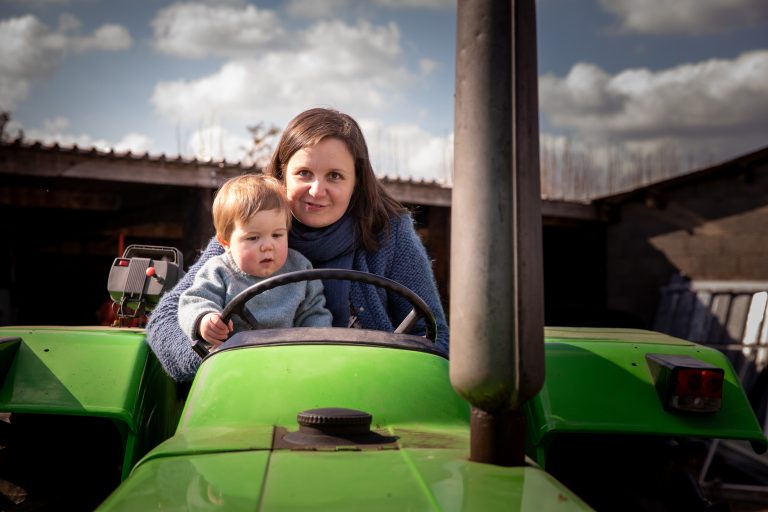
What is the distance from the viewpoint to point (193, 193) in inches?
282

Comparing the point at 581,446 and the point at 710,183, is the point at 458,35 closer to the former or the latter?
the point at 581,446

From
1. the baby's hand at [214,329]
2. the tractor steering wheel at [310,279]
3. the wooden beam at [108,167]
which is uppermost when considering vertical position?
the wooden beam at [108,167]

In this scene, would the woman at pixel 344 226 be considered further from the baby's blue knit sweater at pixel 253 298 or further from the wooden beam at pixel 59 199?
the wooden beam at pixel 59 199

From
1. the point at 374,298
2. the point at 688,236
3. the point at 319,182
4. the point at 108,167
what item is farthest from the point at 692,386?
the point at 688,236

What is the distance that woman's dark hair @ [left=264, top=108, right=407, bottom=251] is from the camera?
7.45ft

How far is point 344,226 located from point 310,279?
0.54m

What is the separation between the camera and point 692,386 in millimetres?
1774

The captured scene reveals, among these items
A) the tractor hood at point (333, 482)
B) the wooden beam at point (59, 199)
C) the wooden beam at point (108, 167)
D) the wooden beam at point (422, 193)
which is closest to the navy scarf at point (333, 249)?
the tractor hood at point (333, 482)

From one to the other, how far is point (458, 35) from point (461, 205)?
21 cm

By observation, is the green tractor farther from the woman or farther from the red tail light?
the woman

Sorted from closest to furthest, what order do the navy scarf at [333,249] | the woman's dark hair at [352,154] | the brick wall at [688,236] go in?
1. the navy scarf at [333,249]
2. the woman's dark hair at [352,154]
3. the brick wall at [688,236]

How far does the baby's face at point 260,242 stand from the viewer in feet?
6.45

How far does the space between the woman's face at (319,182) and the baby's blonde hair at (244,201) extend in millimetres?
205

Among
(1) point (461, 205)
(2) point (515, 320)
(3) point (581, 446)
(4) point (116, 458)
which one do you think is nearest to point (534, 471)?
(2) point (515, 320)
